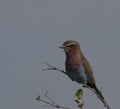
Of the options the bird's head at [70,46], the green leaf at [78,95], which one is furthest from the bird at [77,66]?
the green leaf at [78,95]

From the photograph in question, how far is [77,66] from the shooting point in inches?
394

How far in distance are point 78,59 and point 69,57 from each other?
43 centimetres

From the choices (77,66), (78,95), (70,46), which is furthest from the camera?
(77,66)

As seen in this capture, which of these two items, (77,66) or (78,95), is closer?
(78,95)

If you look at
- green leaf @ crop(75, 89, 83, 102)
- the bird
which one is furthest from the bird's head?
green leaf @ crop(75, 89, 83, 102)

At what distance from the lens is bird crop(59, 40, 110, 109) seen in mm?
9422

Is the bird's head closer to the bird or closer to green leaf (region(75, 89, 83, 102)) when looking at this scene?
the bird

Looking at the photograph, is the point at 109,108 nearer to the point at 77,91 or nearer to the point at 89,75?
the point at 77,91

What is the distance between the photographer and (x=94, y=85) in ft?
32.8

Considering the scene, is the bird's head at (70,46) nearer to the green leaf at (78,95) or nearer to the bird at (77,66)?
the bird at (77,66)

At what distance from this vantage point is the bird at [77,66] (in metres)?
9.42

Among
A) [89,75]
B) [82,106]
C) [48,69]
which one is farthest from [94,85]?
[82,106]

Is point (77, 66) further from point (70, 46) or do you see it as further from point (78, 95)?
point (78, 95)

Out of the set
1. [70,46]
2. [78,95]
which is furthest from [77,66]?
[78,95]
